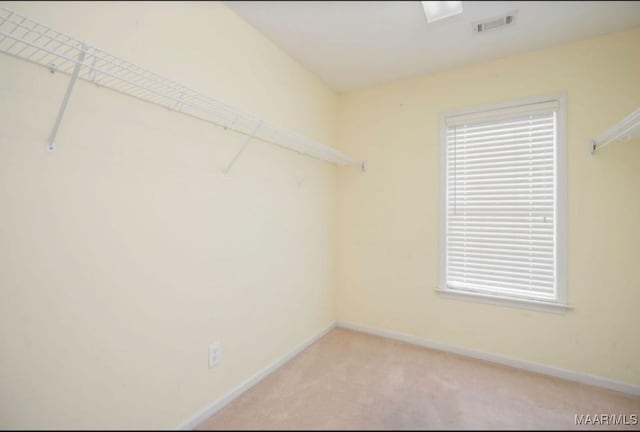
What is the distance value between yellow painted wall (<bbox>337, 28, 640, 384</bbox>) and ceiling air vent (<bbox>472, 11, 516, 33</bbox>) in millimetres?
1040

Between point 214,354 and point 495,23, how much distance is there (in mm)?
1947

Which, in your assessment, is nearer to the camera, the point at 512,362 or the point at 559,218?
the point at 559,218

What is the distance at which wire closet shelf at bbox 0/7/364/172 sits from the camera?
0.82 metres


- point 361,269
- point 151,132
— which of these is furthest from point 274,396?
point 361,269

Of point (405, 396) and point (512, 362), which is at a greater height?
point (405, 396)

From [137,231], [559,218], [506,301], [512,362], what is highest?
[559,218]

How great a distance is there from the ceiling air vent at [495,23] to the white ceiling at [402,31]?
1.2 inches

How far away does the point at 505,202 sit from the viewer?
2.04 m

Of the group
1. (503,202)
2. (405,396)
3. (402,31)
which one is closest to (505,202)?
(503,202)

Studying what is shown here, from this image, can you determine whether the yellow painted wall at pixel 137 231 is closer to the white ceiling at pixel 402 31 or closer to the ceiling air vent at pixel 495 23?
the white ceiling at pixel 402 31

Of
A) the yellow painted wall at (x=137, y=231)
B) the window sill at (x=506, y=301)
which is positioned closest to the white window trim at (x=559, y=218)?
the window sill at (x=506, y=301)

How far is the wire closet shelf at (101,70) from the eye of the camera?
818mm

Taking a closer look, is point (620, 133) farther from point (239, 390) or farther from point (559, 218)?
point (239, 390)

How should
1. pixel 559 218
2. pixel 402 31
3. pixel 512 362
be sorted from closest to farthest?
pixel 402 31
pixel 559 218
pixel 512 362
